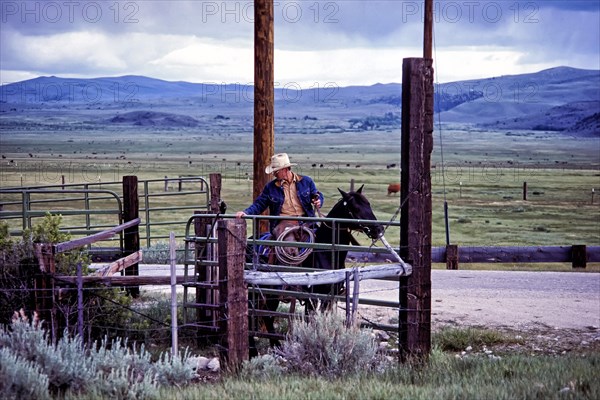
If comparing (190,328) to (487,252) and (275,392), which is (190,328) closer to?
(275,392)

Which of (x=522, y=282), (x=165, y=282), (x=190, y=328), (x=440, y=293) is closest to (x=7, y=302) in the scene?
(x=165, y=282)

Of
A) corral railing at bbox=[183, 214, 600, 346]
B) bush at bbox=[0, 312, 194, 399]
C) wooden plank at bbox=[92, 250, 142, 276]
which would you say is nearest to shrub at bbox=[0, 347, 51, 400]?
bush at bbox=[0, 312, 194, 399]

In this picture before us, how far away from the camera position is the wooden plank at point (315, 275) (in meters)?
8.81

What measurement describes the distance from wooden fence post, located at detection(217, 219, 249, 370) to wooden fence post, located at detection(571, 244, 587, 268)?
12.8m

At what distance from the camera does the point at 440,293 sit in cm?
1642

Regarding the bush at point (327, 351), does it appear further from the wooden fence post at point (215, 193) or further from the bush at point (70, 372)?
the wooden fence post at point (215, 193)

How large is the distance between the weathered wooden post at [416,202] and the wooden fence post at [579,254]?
37.5ft

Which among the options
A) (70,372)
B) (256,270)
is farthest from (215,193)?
(70,372)

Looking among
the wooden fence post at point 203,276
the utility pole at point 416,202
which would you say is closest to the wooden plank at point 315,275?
the utility pole at point 416,202

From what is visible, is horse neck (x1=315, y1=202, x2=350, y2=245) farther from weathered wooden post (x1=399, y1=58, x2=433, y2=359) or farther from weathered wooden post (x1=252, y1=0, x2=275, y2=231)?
weathered wooden post (x1=252, y1=0, x2=275, y2=231)

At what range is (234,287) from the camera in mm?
8453

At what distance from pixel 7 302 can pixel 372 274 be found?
4.10m

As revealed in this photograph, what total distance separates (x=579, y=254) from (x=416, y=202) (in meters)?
12.0

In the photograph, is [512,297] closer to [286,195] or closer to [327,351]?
[286,195]
